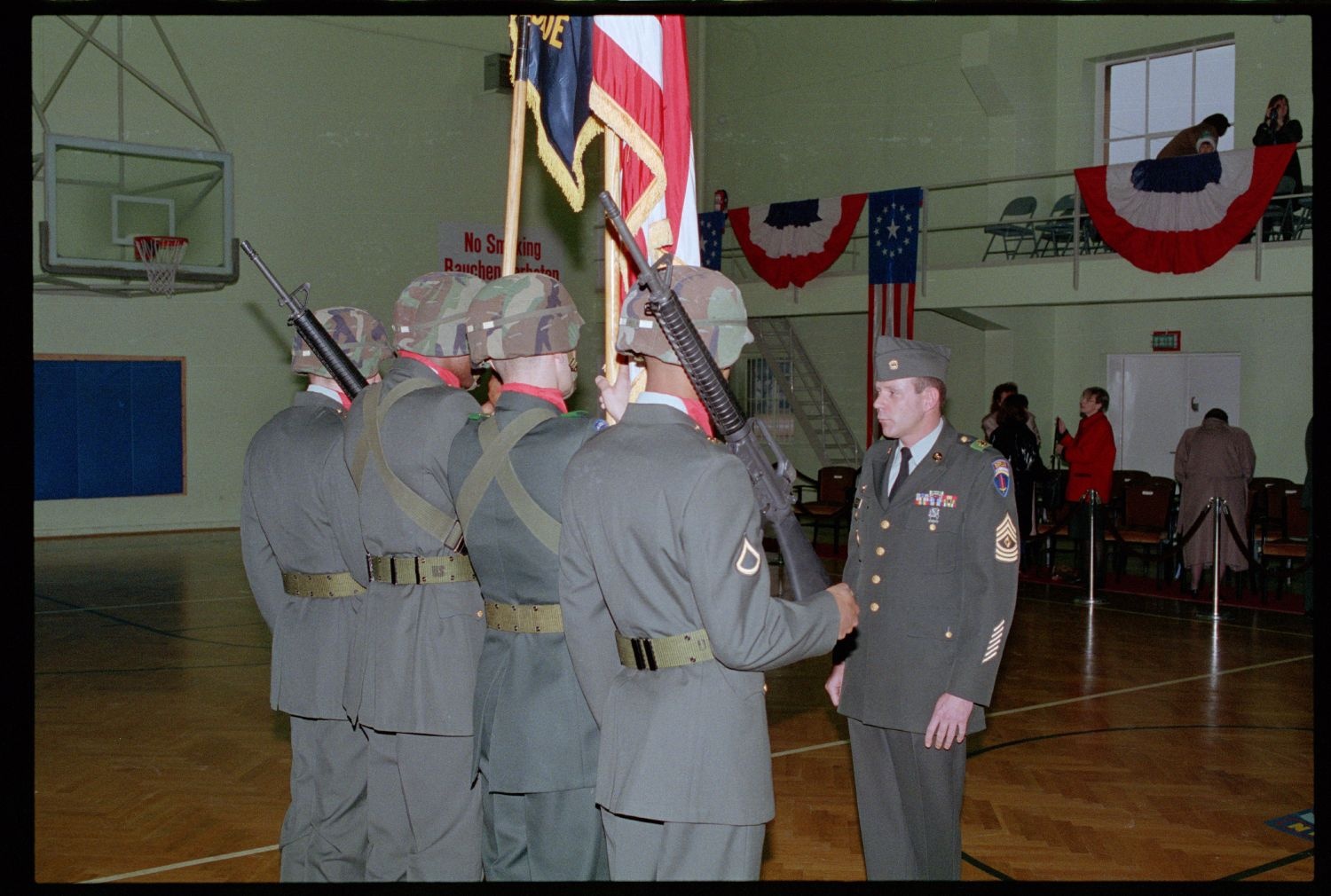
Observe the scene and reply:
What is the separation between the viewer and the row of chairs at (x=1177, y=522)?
29.9ft

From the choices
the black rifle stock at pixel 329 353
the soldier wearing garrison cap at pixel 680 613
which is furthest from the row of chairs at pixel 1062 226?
the soldier wearing garrison cap at pixel 680 613

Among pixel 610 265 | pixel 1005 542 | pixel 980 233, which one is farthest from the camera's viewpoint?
pixel 980 233

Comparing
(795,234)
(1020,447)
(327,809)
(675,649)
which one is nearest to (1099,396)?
(1020,447)

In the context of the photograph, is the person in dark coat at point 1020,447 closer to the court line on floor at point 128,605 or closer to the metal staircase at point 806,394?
the metal staircase at point 806,394

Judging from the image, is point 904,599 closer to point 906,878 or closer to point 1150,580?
point 906,878

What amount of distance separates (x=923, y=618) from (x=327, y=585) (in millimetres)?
1656

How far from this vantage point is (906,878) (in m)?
3.07

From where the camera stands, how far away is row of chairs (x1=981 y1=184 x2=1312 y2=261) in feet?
36.9

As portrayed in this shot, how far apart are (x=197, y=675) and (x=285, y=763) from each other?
80.9 inches

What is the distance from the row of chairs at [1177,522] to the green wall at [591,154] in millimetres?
2610

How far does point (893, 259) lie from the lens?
42.3 feet

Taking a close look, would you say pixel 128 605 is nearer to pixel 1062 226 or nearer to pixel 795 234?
pixel 795 234

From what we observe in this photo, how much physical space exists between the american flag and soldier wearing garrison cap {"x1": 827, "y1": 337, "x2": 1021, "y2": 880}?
9.66m

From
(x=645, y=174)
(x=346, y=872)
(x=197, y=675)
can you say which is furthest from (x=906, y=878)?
(x=197, y=675)
